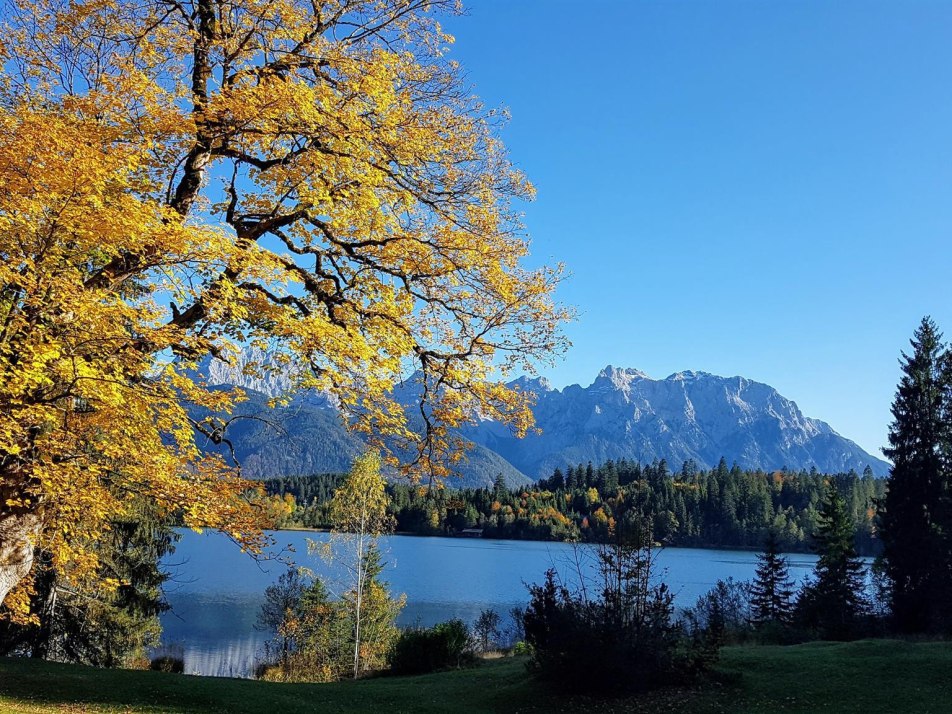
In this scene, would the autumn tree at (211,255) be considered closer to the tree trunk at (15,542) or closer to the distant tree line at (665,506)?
the tree trunk at (15,542)

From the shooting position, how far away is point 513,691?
13.9 metres

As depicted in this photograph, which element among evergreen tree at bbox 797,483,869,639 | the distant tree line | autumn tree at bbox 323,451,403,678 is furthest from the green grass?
the distant tree line

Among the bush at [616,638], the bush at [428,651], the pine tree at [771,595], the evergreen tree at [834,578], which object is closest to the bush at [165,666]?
the bush at [428,651]

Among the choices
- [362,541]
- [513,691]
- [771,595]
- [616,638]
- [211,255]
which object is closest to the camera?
[211,255]

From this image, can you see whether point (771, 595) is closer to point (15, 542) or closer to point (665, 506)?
point (15, 542)

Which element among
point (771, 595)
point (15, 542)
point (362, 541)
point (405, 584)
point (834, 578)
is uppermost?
point (15, 542)

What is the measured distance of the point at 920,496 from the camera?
32688mm

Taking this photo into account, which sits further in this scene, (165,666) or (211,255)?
(165,666)

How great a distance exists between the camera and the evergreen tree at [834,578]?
3219 centimetres

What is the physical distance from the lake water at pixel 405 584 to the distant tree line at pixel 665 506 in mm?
12813

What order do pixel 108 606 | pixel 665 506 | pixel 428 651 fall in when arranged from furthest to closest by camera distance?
pixel 665 506
pixel 428 651
pixel 108 606

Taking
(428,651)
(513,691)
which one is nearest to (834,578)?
(428,651)

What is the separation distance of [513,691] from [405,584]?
158 ft

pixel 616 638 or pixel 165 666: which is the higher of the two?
pixel 616 638
